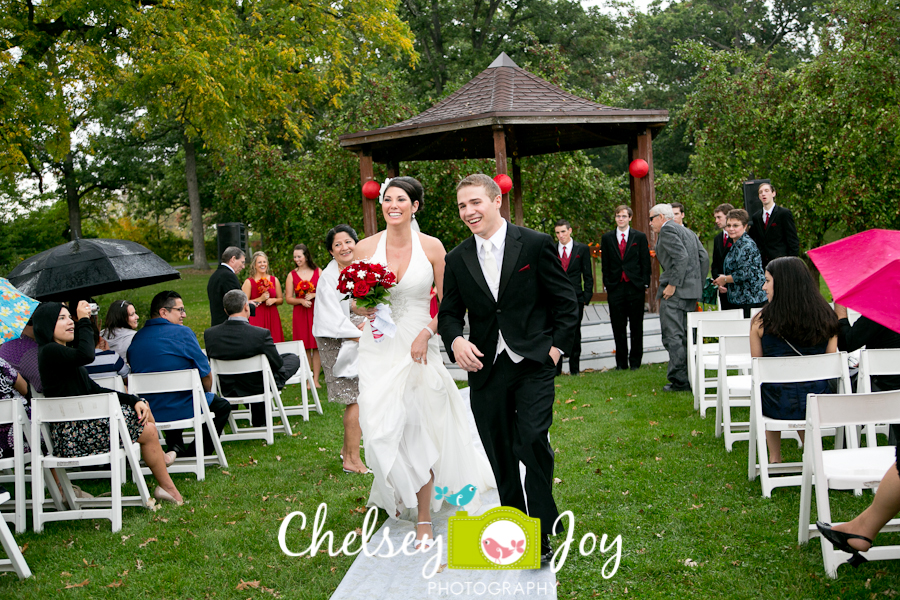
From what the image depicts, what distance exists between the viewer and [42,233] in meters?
32.2

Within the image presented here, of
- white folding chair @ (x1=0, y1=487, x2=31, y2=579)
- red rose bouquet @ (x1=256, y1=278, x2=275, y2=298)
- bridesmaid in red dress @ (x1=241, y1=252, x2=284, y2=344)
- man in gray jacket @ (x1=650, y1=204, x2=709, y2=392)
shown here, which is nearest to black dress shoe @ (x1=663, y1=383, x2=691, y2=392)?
man in gray jacket @ (x1=650, y1=204, x2=709, y2=392)

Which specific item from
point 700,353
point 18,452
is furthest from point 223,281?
point 700,353

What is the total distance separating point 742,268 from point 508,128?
460 centimetres

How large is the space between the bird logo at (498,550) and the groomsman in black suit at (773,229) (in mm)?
6851

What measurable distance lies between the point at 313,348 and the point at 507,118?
4.30 m

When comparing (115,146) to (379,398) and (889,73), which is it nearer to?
(889,73)

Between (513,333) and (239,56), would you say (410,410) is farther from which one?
(239,56)

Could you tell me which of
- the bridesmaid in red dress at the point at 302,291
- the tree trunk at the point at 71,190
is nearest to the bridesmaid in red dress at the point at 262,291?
the bridesmaid in red dress at the point at 302,291

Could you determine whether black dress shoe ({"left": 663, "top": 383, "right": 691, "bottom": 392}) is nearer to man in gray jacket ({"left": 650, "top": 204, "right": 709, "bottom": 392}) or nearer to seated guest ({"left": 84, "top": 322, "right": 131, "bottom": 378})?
man in gray jacket ({"left": 650, "top": 204, "right": 709, "bottom": 392})

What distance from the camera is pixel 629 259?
10047 mm

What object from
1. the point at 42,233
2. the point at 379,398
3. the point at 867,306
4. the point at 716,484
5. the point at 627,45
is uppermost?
the point at 627,45

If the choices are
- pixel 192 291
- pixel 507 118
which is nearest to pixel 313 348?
pixel 507 118

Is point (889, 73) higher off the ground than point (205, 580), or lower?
higher

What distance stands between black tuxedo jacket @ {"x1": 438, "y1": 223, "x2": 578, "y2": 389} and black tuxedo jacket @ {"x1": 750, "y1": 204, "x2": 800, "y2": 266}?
6.50 m
